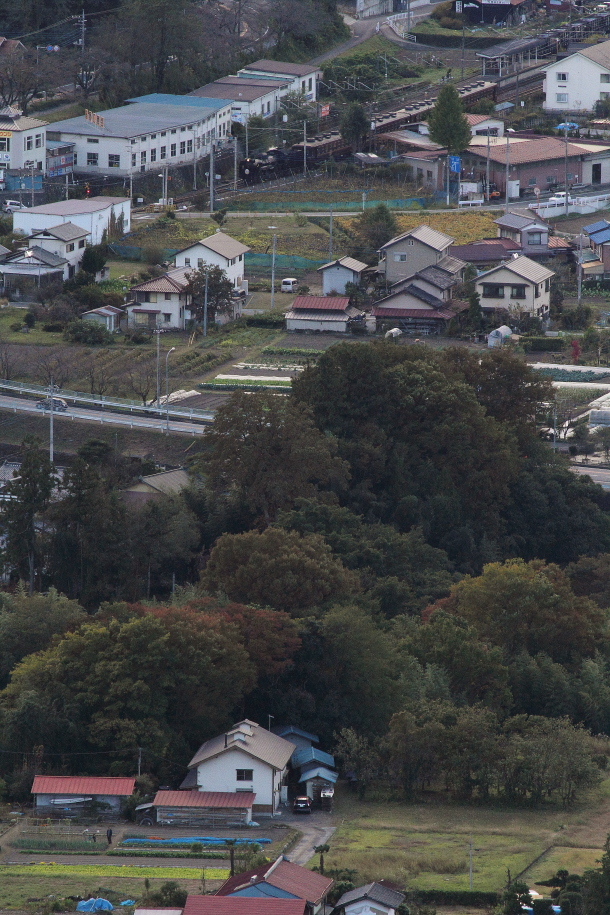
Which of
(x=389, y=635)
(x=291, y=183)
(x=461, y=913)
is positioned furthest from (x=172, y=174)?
(x=461, y=913)

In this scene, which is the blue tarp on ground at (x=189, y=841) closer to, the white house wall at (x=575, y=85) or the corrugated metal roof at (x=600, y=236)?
the corrugated metal roof at (x=600, y=236)

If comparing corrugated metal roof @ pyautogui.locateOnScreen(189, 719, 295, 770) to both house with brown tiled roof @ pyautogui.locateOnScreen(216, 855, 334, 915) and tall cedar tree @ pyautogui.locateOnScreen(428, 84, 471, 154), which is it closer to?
house with brown tiled roof @ pyautogui.locateOnScreen(216, 855, 334, 915)

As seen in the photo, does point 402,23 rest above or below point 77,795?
above

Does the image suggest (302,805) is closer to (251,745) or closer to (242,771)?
(242,771)

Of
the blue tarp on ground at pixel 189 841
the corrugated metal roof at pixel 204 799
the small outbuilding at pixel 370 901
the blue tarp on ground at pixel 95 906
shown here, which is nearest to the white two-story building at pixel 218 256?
the corrugated metal roof at pixel 204 799

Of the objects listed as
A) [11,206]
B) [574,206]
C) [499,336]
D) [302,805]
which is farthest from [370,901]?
[574,206]

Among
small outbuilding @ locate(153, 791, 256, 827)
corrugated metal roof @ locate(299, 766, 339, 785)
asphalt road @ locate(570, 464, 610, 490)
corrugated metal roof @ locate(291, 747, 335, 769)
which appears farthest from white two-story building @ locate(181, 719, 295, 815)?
asphalt road @ locate(570, 464, 610, 490)

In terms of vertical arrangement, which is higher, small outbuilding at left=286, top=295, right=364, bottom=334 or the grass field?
small outbuilding at left=286, top=295, right=364, bottom=334
